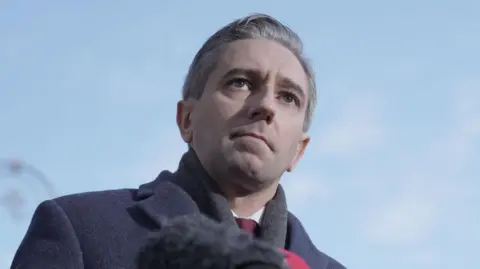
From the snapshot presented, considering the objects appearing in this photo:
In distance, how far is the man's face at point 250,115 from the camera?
3.32 m

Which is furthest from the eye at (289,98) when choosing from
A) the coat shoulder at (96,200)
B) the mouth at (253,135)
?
the coat shoulder at (96,200)

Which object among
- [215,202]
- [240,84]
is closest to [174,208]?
[215,202]

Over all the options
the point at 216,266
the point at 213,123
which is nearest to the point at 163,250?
the point at 216,266

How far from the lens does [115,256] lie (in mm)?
3225

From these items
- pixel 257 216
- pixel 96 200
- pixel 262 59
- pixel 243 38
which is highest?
pixel 243 38

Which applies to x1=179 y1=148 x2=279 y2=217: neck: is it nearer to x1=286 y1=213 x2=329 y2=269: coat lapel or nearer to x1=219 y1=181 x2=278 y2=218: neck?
x1=219 y1=181 x2=278 y2=218: neck

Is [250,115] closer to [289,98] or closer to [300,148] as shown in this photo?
[289,98]

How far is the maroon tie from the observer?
331 cm

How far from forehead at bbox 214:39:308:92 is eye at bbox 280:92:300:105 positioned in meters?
0.06

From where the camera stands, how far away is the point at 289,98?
3.56m

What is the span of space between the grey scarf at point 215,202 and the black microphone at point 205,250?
125 cm

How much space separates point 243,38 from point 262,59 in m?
0.17

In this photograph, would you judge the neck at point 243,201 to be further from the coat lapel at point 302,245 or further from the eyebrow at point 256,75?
the eyebrow at point 256,75

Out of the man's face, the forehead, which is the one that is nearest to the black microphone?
the man's face
